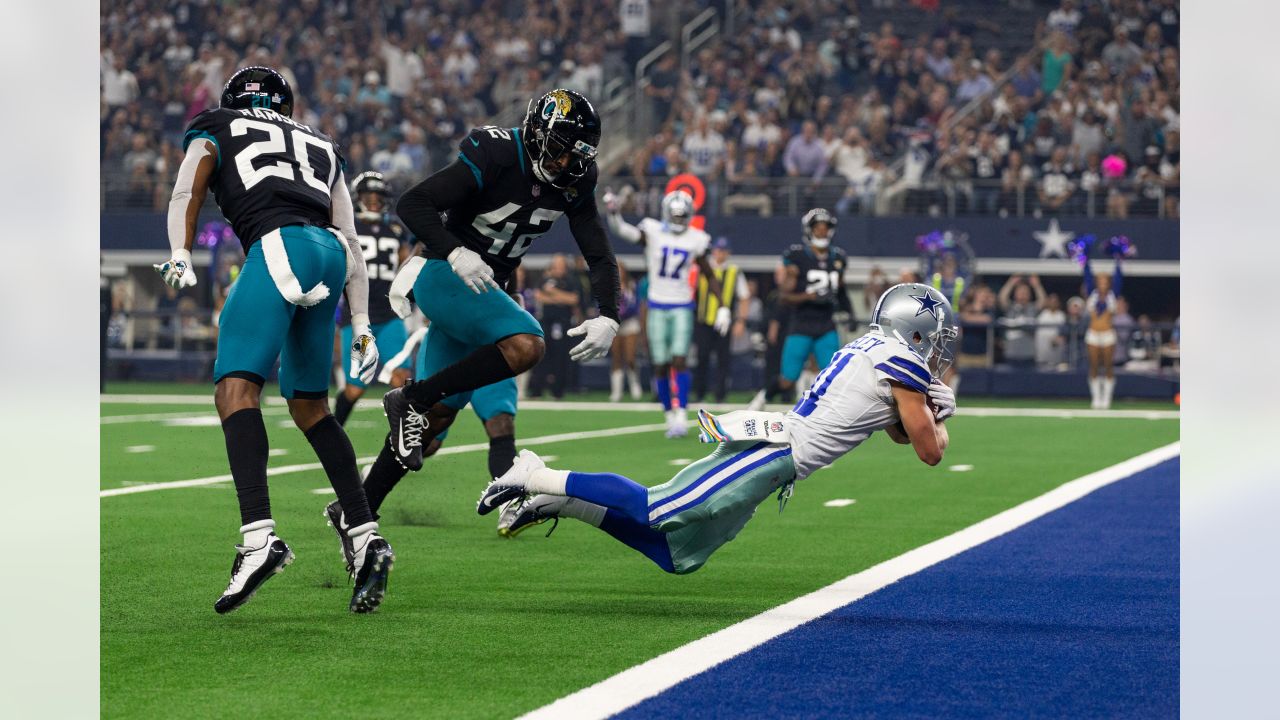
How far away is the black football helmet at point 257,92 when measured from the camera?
5.65m

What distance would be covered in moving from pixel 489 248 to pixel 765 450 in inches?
68.2

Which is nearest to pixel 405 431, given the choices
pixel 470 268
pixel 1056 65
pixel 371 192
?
pixel 470 268

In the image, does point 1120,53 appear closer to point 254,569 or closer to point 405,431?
point 405,431

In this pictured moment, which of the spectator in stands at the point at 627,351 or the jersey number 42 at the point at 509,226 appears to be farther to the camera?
the spectator in stands at the point at 627,351

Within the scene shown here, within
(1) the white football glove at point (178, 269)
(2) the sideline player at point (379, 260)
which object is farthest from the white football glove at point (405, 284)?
(2) the sideline player at point (379, 260)

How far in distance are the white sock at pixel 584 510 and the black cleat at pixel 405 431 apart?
3.85 ft

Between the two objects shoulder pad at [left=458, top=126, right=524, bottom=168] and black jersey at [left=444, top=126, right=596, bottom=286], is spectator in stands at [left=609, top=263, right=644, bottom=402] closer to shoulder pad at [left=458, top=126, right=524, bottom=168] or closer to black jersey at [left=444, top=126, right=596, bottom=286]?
black jersey at [left=444, top=126, right=596, bottom=286]

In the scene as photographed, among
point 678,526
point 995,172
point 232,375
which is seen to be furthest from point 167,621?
point 995,172

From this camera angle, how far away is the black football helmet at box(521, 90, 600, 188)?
599cm

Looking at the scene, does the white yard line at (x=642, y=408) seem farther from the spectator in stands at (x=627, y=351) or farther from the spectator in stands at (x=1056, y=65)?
the spectator in stands at (x=1056, y=65)

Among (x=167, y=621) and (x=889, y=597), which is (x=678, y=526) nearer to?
(x=889, y=597)

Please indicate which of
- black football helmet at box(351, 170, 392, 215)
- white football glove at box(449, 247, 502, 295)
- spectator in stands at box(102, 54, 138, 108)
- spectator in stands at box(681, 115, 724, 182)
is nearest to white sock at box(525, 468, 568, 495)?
white football glove at box(449, 247, 502, 295)

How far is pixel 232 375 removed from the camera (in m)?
5.24

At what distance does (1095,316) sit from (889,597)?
→ 50.3 feet
